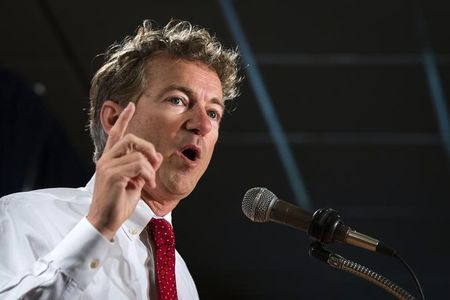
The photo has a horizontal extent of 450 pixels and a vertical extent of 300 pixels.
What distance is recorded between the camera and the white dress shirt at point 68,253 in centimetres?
138

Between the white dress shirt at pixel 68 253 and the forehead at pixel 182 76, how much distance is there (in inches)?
10.5

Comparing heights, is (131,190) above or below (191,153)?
below

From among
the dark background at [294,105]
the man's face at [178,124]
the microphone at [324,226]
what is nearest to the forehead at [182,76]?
the man's face at [178,124]

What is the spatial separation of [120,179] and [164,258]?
44 centimetres

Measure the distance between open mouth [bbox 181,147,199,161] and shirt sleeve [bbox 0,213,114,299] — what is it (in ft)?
1.49

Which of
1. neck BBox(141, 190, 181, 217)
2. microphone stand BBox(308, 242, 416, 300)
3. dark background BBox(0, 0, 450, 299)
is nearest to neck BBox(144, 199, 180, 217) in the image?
neck BBox(141, 190, 181, 217)

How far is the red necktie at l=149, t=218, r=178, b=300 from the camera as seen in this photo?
172cm

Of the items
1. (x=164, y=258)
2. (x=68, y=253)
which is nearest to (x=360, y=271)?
(x=164, y=258)

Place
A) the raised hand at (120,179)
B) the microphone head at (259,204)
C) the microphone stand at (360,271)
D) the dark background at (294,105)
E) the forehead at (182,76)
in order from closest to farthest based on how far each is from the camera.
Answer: the raised hand at (120,179) < the microphone stand at (360,271) < the microphone head at (259,204) < the forehead at (182,76) < the dark background at (294,105)

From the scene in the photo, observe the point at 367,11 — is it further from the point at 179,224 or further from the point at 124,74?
the point at 179,224

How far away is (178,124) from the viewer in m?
1.81

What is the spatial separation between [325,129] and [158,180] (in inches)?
109

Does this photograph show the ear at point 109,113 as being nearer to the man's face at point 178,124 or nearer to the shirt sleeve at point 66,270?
the man's face at point 178,124

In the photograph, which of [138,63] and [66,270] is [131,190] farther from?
[138,63]
